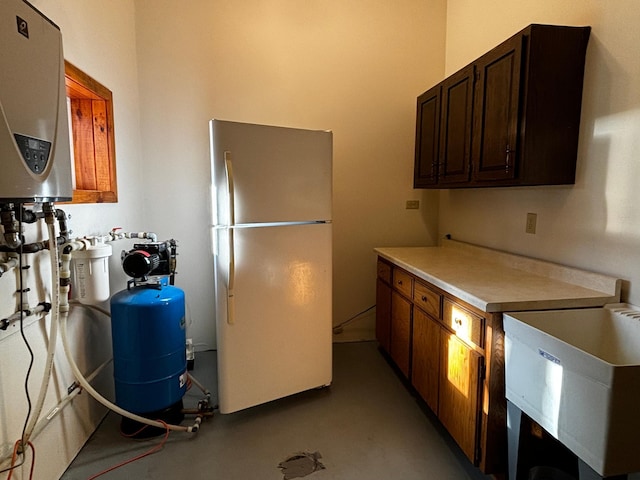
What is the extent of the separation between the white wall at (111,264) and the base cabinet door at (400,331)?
1.92 meters

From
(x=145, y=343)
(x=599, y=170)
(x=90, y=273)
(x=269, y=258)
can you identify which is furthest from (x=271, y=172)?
(x=599, y=170)

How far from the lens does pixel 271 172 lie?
2.15m

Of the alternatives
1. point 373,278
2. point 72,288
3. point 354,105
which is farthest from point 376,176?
point 72,288

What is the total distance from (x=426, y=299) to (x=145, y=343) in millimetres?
1633

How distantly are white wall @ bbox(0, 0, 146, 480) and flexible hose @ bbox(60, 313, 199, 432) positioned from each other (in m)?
0.08

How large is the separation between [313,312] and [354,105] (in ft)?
6.01

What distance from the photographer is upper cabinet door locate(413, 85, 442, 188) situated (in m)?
2.69

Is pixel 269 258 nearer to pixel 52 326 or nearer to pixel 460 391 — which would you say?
pixel 52 326

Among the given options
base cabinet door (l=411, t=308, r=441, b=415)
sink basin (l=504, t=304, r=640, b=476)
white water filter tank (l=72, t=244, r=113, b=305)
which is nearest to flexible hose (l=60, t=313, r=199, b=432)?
white water filter tank (l=72, t=244, r=113, b=305)

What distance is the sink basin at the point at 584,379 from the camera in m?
1.09

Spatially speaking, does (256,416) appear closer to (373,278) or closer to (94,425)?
(94,425)

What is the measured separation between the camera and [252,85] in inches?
119

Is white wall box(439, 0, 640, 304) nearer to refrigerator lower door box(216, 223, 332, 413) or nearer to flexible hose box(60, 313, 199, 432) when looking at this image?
refrigerator lower door box(216, 223, 332, 413)

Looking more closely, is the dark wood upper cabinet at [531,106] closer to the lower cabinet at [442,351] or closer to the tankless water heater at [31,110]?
the lower cabinet at [442,351]
